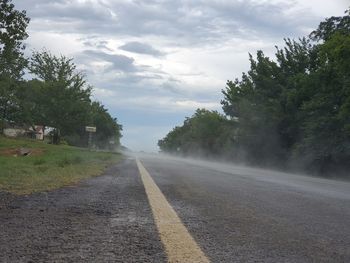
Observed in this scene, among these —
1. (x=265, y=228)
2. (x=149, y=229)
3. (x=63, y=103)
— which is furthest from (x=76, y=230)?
(x=63, y=103)

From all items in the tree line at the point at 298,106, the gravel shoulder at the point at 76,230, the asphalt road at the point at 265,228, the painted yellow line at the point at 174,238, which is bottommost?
the gravel shoulder at the point at 76,230

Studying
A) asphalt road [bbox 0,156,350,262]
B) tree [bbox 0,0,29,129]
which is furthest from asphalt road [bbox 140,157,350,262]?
tree [bbox 0,0,29,129]

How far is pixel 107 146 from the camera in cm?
11556

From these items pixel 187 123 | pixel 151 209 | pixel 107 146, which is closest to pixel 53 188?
pixel 151 209

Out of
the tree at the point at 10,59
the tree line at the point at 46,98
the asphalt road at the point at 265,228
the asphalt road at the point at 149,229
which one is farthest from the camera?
the tree line at the point at 46,98

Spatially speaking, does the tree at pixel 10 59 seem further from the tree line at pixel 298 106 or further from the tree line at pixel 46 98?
the tree line at pixel 298 106

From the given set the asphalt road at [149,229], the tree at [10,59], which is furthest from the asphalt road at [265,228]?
the tree at [10,59]

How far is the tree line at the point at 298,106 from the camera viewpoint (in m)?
33.1

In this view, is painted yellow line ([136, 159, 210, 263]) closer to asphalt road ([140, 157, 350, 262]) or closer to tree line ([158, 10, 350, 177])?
asphalt road ([140, 157, 350, 262])

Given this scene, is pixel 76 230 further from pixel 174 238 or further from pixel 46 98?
pixel 46 98

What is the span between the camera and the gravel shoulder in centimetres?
369

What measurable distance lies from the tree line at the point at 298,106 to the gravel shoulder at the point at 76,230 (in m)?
26.0

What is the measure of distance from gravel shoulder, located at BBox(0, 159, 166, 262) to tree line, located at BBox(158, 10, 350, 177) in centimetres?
2602

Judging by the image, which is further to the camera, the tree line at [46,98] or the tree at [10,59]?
the tree line at [46,98]
